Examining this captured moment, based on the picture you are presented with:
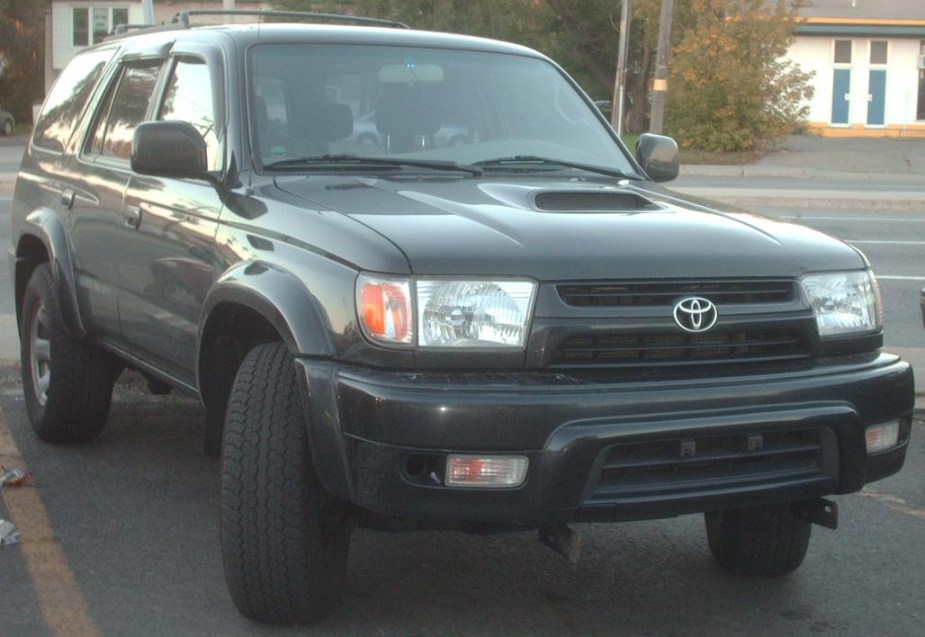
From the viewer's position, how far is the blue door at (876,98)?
44000 mm

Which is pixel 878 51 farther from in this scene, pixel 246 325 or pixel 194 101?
pixel 246 325

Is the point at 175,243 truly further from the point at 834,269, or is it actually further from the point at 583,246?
the point at 834,269

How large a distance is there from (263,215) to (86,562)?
4.45ft

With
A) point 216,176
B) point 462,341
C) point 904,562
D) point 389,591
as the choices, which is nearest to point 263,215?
point 216,176

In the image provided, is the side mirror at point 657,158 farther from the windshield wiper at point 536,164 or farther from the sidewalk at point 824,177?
the sidewalk at point 824,177

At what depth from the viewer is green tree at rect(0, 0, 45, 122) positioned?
1957 inches

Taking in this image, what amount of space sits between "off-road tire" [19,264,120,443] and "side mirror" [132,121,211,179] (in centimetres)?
145

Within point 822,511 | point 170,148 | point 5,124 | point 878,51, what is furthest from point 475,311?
point 878,51

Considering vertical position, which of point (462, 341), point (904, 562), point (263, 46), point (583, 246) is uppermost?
point (263, 46)

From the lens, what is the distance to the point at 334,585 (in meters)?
3.99

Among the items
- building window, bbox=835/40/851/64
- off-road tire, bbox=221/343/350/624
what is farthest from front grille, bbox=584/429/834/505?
building window, bbox=835/40/851/64

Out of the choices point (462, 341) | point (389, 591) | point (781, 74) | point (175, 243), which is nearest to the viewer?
point (462, 341)

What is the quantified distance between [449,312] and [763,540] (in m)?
1.56

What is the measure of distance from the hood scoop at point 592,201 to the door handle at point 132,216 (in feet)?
5.22
